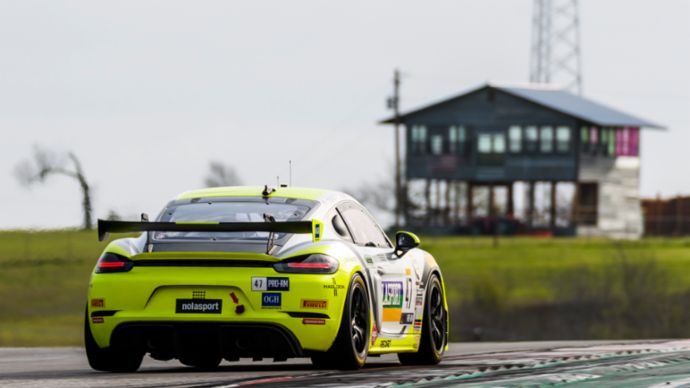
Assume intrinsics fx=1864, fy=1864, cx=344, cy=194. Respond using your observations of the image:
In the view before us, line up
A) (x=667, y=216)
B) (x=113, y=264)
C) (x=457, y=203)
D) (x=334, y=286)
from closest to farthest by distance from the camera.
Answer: (x=334, y=286)
(x=113, y=264)
(x=457, y=203)
(x=667, y=216)

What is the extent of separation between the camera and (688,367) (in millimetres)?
14594

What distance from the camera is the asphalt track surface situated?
12.6 metres

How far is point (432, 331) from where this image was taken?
15.8 metres

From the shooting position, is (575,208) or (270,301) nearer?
(270,301)

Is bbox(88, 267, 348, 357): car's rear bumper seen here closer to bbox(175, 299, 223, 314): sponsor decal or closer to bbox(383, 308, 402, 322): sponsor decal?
bbox(175, 299, 223, 314): sponsor decal

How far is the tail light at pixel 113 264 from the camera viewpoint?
1359 cm

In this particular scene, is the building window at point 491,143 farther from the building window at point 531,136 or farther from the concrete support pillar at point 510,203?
the concrete support pillar at point 510,203

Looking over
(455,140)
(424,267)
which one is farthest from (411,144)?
(424,267)

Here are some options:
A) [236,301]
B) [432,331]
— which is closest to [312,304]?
[236,301]

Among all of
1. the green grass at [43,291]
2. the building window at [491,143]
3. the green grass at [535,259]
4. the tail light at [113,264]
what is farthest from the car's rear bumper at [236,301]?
the building window at [491,143]

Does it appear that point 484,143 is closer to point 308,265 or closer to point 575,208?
point 575,208

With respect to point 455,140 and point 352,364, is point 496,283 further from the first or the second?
point 352,364

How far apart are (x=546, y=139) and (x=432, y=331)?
74.4m

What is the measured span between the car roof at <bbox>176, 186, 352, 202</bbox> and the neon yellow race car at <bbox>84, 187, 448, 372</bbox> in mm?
187
